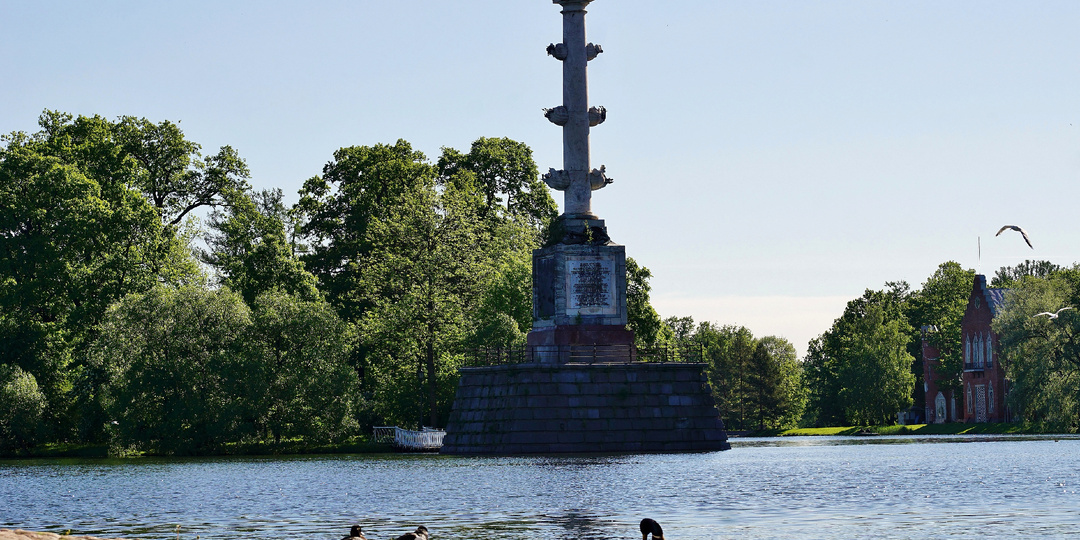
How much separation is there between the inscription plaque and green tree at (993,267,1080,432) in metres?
27.7

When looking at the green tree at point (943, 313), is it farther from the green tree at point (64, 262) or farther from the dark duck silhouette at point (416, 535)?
the dark duck silhouette at point (416, 535)

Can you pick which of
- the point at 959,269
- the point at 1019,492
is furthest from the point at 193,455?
the point at 959,269

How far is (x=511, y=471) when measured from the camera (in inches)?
1736

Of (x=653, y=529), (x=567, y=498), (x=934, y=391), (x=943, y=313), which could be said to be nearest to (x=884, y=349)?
(x=934, y=391)

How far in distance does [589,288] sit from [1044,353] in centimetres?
3298

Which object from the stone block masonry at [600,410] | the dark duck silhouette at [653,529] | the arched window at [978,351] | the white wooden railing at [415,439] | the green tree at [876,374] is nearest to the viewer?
the dark duck silhouette at [653,529]

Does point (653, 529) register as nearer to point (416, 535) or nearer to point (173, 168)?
point (416, 535)

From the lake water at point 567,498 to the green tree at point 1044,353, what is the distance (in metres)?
21.6

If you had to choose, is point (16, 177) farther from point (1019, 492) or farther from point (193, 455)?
point (1019, 492)

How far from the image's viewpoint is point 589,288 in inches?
2223

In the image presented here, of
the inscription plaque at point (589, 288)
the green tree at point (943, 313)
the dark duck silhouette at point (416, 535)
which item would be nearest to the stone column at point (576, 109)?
the inscription plaque at point (589, 288)

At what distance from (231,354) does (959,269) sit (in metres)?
84.0

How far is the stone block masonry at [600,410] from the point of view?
5331 centimetres

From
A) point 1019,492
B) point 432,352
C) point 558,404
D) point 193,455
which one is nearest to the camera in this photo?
point 1019,492
